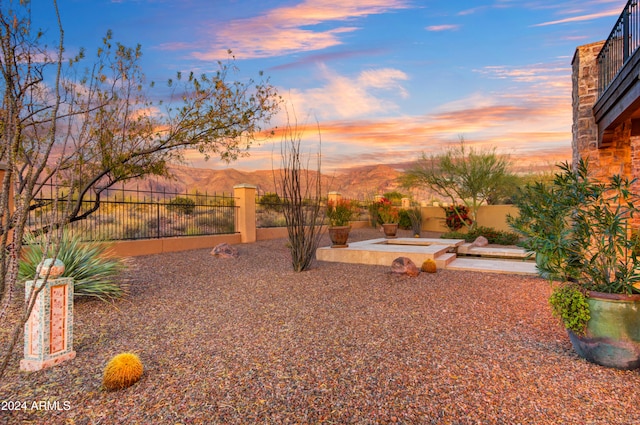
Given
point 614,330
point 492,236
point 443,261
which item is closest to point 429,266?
point 443,261

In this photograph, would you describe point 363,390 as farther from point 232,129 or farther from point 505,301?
point 232,129

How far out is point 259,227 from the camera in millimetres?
13602

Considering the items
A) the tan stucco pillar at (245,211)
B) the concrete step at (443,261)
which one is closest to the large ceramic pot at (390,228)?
the tan stucco pillar at (245,211)

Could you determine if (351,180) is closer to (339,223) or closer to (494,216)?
(339,223)

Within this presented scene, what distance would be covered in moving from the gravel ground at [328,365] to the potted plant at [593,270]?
0.23 meters

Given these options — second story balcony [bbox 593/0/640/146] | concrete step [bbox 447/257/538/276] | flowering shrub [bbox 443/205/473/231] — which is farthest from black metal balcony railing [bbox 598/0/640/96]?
flowering shrub [bbox 443/205/473/231]

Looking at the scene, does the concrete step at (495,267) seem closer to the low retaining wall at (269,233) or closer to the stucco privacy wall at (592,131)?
the stucco privacy wall at (592,131)

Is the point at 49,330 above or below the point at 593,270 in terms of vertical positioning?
below

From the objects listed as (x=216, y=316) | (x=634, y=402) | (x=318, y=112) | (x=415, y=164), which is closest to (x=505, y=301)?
(x=634, y=402)

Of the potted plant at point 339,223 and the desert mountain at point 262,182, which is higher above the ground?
the desert mountain at point 262,182

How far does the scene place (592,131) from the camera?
768cm

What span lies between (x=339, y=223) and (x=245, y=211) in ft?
14.4

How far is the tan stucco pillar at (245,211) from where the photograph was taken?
39.9ft

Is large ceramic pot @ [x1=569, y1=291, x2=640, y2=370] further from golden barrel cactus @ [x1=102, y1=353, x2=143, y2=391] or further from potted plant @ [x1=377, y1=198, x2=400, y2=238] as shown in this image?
potted plant @ [x1=377, y1=198, x2=400, y2=238]
